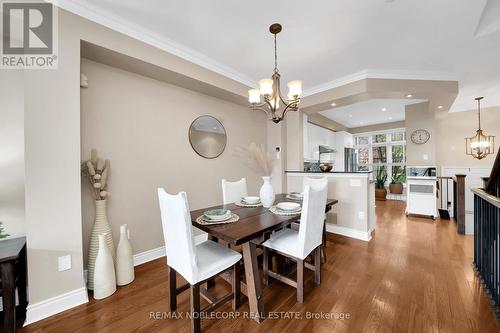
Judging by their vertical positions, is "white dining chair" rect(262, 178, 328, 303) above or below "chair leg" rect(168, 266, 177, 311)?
above

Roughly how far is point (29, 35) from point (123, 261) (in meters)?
2.18

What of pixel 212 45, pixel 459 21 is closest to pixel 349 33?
pixel 459 21

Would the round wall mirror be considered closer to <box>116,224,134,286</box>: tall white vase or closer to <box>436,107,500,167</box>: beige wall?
<box>116,224,134,286</box>: tall white vase

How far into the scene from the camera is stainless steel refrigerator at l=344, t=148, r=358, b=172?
664cm

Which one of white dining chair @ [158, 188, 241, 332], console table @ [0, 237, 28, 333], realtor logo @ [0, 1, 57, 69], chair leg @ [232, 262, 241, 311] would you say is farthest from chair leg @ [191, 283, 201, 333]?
realtor logo @ [0, 1, 57, 69]

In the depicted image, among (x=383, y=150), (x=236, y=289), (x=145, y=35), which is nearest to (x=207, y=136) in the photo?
(x=145, y=35)

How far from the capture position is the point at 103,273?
5.77 ft

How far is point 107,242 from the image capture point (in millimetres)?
1887

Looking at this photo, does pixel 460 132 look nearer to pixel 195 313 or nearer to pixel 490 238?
pixel 490 238

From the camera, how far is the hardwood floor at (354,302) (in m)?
1.42

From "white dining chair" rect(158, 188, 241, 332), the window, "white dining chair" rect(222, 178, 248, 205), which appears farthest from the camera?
the window

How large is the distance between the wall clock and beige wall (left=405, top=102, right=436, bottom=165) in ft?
0.18

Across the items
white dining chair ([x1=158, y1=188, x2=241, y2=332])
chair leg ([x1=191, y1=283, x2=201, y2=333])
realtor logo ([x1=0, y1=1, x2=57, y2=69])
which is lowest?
chair leg ([x1=191, y1=283, x2=201, y2=333])

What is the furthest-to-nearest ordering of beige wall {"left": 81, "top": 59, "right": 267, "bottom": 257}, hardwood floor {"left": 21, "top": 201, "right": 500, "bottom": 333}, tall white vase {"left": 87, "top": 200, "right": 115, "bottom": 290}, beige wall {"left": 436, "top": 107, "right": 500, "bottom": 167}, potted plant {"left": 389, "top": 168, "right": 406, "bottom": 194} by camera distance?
potted plant {"left": 389, "top": 168, "right": 406, "bottom": 194} < beige wall {"left": 436, "top": 107, "right": 500, "bottom": 167} < beige wall {"left": 81, "top": 59, "right": 267, "bottom": 257} < tall white vase {"left": 87, "top": 200, "right": 115, "bottom": 290} < hardwood floor {"left": 21, "top": 201, "right": 500, "bottom": 333}
